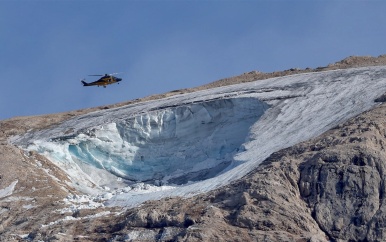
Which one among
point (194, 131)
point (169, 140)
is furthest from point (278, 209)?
point (169, 140)

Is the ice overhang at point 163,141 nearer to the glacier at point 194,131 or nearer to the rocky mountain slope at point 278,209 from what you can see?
the glacier at point 194,131

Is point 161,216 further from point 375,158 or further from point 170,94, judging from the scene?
point 170,94

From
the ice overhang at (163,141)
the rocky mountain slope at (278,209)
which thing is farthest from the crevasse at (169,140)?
the rocky mountain slope at (278,209)

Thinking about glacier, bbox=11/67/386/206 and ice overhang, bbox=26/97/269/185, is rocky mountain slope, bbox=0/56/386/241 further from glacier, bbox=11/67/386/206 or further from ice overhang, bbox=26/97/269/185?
ice overhang, bbox=26/97/269/185

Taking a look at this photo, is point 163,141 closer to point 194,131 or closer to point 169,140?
point 169,140

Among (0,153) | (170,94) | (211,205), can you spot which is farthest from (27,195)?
(170,94)

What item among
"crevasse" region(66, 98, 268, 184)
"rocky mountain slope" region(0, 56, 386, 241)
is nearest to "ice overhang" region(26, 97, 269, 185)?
"crevasse" region(66, 98, 268, 184)
